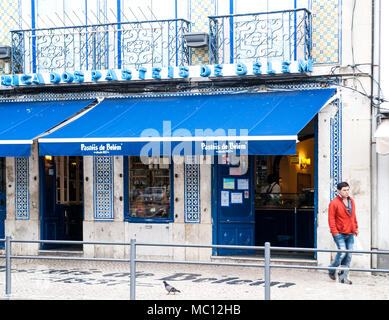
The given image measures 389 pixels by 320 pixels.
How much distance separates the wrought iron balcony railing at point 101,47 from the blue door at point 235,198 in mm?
2229

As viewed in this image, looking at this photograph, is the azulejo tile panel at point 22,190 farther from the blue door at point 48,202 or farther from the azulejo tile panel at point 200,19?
the azulejo tile panel at point 200,19

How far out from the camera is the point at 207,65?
13453 mm

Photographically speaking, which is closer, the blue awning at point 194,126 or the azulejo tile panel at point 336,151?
the blue awning at point 194,126

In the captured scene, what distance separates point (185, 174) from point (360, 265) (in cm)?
374

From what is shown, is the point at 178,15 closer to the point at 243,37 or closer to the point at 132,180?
the point at 243,37

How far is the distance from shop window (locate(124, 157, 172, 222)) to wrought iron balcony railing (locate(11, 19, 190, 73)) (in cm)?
196

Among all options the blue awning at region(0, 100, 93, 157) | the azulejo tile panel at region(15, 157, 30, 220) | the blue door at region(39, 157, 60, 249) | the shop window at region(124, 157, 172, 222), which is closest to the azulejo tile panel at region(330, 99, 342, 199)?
the shop window at region(124, 157, 172, 222)

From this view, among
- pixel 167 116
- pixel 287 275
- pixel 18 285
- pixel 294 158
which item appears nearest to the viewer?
pixel 18 285

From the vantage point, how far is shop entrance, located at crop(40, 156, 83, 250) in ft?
49.6

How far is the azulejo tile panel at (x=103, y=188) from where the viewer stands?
1438cm

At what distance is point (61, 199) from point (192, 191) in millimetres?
3531

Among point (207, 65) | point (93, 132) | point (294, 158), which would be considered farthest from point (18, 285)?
point (294, 158)

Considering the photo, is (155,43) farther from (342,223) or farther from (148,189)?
(342,223)

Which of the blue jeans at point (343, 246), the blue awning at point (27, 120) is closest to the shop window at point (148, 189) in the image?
the blue awning at point (27, 120)
